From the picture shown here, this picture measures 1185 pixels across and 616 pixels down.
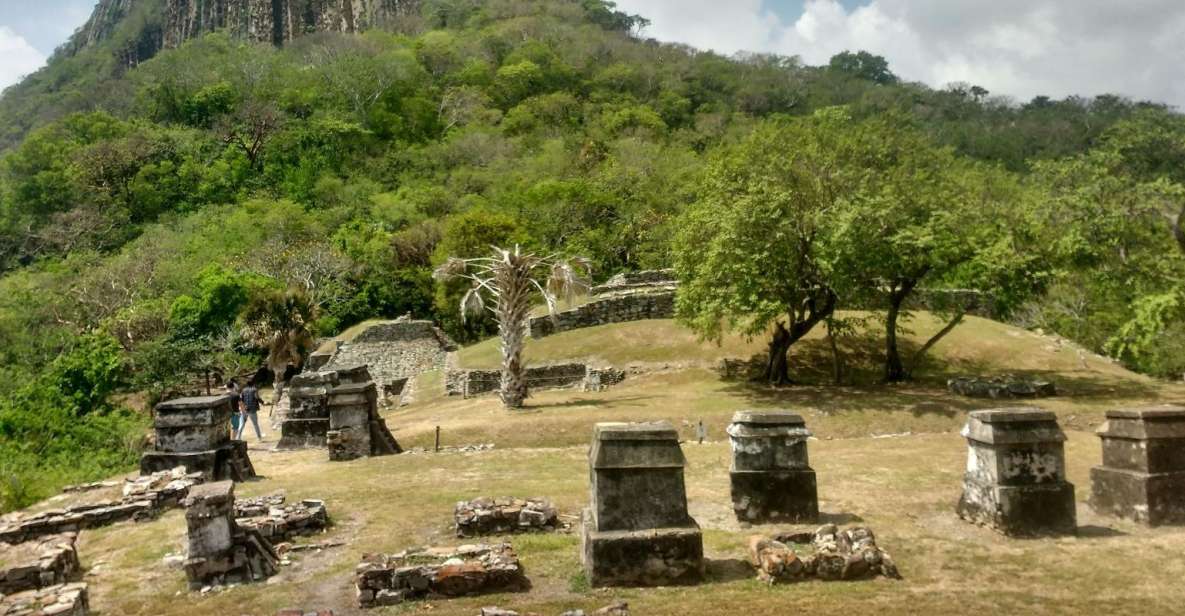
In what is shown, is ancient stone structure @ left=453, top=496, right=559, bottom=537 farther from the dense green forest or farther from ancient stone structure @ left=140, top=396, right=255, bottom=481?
the dense green forest

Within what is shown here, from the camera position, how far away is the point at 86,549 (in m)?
8.62

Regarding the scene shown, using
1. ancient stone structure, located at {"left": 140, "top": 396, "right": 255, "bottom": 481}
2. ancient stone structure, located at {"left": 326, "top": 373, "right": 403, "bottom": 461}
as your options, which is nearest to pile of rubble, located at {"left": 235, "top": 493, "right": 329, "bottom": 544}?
ancient stone structure, located at {"left": 140, "top": 396, "right": 255, "bottom": 481}

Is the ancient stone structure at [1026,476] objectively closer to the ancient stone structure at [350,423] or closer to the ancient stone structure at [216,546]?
the ancient stone structure at [216,546]

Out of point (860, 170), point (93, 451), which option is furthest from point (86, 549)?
point (860, 170)

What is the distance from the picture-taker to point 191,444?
11836 mm

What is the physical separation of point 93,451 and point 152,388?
1094 centimetres

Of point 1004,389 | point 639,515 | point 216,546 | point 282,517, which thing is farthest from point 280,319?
point 639,515

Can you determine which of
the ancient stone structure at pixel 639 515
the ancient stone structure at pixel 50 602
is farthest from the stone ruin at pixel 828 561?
the ancient stone structure at pixel 50 602

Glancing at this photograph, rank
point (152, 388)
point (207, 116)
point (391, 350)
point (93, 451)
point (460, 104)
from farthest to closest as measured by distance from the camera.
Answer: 1. point (460, 104)
2. point (207, 116)
3. point (391, 350)
4. point (152, 388)
5. point (93, 451)

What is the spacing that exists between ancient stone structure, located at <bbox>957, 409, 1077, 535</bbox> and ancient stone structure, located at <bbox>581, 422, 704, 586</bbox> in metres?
3.47

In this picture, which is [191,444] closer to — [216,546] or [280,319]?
[216,546]

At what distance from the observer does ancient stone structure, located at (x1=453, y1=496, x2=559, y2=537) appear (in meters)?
8.33

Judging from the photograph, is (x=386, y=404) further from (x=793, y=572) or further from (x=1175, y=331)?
(x=1175, y=331)

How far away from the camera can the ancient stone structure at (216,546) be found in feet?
23.6
